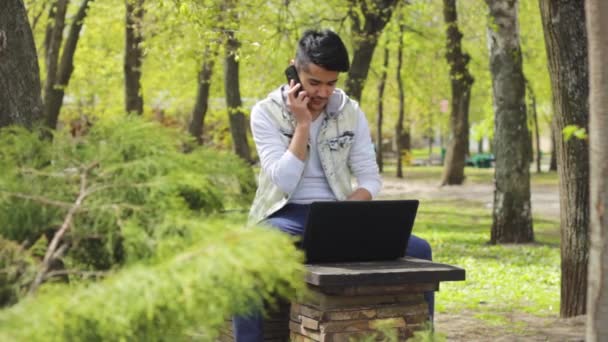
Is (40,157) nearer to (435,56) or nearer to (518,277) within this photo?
(518,277)

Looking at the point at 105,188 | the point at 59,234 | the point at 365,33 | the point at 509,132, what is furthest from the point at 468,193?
the point at 59,234

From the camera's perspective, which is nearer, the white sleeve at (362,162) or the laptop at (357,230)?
the laptop at (357,230)

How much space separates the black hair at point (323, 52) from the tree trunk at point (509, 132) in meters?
10.6

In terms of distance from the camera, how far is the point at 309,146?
5859mm

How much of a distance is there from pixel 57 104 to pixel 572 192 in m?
15.3

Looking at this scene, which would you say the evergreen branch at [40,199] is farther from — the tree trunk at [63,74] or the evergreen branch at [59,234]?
the tree trunk at [63,74]

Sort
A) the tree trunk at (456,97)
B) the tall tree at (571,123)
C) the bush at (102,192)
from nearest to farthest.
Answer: the bush at (102,192) → the tall tree at (571,123) → the tree trunk at (456,97)

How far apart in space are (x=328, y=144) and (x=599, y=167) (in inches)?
104

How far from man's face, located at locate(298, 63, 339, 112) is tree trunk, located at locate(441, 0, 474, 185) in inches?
827

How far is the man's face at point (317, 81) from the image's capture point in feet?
18.2

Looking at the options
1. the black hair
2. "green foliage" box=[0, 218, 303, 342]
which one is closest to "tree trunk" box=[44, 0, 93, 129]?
the black hair

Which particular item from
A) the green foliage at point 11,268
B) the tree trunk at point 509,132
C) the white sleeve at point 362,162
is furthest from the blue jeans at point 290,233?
the tree trunk at point 509,132

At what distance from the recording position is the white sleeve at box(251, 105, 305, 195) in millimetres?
5527

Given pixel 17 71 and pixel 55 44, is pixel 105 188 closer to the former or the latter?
pixel 17 71
